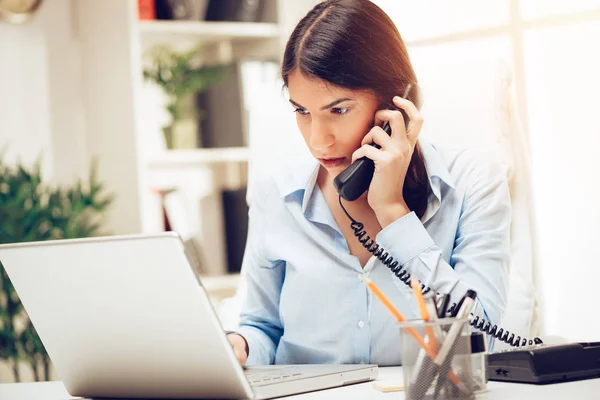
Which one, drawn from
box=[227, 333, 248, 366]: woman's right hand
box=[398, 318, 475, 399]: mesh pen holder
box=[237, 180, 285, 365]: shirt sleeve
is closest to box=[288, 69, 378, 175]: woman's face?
box=[237, 180, 285, 365]: shirt sleeve

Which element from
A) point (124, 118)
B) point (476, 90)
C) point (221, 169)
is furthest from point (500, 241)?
point (221, 169)

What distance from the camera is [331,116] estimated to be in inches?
54.6

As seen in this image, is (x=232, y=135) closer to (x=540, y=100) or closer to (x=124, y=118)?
(x=124, y=118)

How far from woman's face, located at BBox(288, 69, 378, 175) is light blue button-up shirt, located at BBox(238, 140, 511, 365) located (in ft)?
0.40

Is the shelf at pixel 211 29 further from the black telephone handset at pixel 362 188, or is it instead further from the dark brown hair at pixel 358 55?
the black telephone handset at pixel 362 188

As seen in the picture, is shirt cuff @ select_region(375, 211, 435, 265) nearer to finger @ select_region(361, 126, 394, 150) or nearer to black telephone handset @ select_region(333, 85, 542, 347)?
black telephone handset @ select_region(333, 85, 542, 347)

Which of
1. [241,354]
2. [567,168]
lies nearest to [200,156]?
[567,168]

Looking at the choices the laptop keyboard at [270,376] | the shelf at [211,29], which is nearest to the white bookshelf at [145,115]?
the shelf at [211,29]

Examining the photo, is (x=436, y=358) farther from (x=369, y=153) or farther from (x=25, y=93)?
(x=25, y=93)

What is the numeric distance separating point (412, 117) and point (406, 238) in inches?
9.0

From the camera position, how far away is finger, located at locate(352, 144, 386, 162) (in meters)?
1.34

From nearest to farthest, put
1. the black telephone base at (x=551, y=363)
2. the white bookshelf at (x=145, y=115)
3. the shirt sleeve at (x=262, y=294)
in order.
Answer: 1. the black telephone base at (x=551, y=363)
2. the shirt sleeve at (x=262, y=294)
3. the white bookshelf at (x=145, y=115)

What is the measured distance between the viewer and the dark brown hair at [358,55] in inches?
54.6

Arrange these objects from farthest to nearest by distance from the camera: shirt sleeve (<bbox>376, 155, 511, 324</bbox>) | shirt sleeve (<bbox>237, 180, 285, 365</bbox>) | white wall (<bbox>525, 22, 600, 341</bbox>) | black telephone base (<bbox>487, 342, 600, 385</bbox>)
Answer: white wall (<bbox>525, 22, 600, 341</bbox>) → shirt sleeve (<bbox>237, 180, 285, 365</bbox>) → shirt sleeve (<bbox>376, 155, 511, 324</bbox>) → black telephone base (<bbox>487, 342, 600, 385</bbox>)
